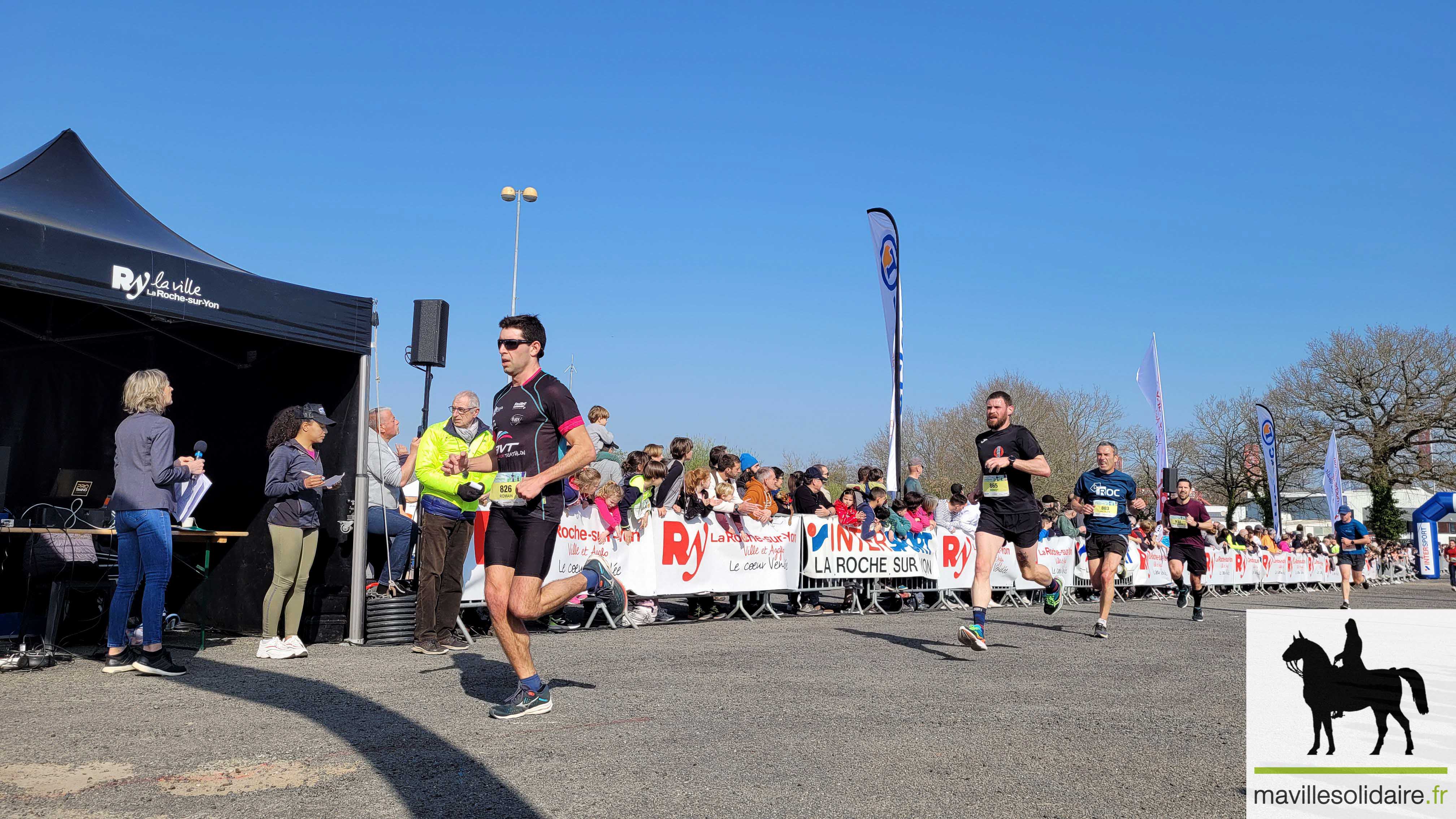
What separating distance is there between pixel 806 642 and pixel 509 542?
15.0ft

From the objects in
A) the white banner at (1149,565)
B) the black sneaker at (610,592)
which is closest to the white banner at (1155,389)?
the white banner at (1149,565)

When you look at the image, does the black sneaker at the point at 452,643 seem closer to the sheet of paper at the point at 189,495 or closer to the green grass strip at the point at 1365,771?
the sheet of paper at the point at 189,495

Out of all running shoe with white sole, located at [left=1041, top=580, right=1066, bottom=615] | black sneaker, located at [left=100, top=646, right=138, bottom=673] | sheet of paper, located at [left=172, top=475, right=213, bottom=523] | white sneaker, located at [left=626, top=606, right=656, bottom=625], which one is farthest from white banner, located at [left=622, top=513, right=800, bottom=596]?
black sneaker, located at [left=100, top=646, right=138, bottom=673]

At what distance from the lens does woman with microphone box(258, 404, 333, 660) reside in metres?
7.86

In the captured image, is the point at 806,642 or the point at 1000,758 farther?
the point at 806,642

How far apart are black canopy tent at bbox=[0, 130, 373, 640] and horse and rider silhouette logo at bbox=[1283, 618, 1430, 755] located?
25.1ft

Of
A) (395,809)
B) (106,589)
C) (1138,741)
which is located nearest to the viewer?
(395,809)

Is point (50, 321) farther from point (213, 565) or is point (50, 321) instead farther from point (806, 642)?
point (806, 642)

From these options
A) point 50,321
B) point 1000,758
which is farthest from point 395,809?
point 50,321

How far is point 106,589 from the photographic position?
8.16m

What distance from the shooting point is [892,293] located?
1773cm

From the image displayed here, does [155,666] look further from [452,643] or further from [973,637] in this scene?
[973,637]

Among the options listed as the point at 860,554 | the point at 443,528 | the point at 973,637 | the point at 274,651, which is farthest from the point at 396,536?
the point at 860,554

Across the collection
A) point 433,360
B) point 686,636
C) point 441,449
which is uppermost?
point 433,360
